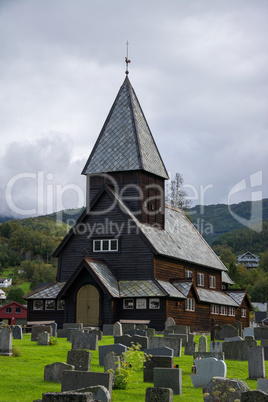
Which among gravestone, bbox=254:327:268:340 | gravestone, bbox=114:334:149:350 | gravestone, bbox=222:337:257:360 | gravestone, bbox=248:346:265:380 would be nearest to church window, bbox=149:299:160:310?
gravestone, bbox=254:327:268:340

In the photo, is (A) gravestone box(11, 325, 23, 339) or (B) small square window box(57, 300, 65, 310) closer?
(A) gravestone box(11, 325, 23, 339)

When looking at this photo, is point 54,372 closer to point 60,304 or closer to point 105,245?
point 105,245

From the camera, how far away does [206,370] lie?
18406 mm

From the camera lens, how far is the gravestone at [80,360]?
18125 millimetres

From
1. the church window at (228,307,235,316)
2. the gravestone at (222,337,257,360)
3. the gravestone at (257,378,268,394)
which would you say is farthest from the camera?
the church window at (228,307,235,316)

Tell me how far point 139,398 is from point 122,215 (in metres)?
30.9

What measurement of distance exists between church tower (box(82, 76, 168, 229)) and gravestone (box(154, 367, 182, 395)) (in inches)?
1224

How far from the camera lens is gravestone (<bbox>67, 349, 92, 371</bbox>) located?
714 inches

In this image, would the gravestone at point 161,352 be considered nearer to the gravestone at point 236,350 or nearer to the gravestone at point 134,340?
the gravestone at point 134,340

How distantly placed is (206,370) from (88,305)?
88.0ft

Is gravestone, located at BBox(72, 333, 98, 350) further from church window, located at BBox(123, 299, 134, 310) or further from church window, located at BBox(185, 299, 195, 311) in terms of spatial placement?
church window, located at BBox(185, 299, 195, 311)

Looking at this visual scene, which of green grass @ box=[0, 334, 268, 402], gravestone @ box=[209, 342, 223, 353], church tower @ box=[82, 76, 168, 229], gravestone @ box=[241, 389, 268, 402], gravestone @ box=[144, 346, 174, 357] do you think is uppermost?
church tower @ box=[82, 76, 168, 229]

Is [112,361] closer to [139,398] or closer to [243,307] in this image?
[139,398]

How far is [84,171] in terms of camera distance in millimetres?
49906
